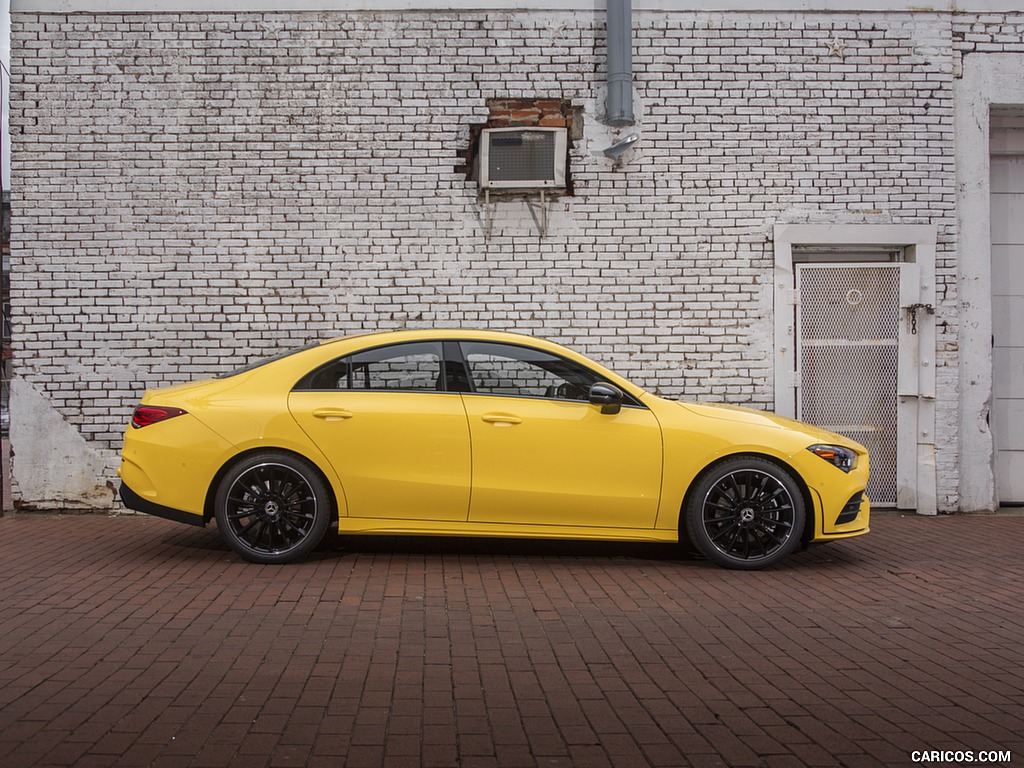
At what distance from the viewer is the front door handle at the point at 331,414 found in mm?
6707

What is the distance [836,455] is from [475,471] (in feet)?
7.97

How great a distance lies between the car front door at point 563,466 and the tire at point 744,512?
1.04ft

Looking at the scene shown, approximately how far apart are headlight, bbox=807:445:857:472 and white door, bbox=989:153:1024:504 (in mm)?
3867

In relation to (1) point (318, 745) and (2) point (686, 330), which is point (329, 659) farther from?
(2) point (686, 330)

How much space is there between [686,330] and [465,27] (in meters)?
3.46

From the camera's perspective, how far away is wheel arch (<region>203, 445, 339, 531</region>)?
6.70m

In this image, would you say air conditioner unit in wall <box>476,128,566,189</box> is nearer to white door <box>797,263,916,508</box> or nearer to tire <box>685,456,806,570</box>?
white door <box>797,263,916,508</box>

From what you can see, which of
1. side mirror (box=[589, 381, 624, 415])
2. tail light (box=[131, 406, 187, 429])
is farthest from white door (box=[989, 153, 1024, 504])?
tail light (box=[131, 406, 187, 429])

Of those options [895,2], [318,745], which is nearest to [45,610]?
[318,745]

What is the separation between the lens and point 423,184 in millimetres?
9328

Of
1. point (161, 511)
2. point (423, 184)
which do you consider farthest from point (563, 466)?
point (423, 184)

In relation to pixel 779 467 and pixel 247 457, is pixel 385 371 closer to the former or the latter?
pixel 247 457

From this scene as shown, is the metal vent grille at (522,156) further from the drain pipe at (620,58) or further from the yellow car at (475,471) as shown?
the yellow car at (475,471)
